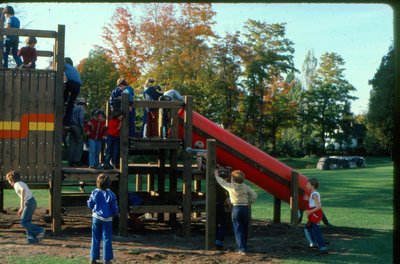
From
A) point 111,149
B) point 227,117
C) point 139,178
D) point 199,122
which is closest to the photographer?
point 111,149

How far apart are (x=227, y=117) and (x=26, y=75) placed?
107 feet

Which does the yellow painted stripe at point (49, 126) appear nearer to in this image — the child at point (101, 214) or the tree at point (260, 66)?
the child at point (101, 214)

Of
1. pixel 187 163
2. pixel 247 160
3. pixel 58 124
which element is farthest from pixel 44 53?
pixel 247 160

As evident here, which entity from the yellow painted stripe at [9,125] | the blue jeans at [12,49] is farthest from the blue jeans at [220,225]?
the blue jeans at [12,49]

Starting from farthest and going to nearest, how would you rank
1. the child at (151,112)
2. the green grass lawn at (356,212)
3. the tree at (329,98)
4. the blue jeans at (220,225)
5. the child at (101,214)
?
1. the tree at (329,98)
2. the child at (151,112)
3. the blue jeans at (220,225)
4. the green grass lawn at (356,212)
5. the child at (101,214)

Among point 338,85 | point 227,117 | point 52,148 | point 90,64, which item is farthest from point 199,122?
point 338,85

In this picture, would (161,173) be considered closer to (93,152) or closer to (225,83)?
(93,152)

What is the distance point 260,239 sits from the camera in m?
14.7

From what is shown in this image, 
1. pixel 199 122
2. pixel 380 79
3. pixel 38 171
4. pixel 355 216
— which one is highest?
pixel 380 79

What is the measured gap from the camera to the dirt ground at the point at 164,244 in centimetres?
1195

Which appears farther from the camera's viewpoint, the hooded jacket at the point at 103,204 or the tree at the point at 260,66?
the tree at the point at 260,66

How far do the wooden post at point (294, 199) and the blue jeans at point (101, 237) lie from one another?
6.61 metres

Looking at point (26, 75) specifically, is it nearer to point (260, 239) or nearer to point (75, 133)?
point (75, 133)

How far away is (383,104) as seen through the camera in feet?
195
